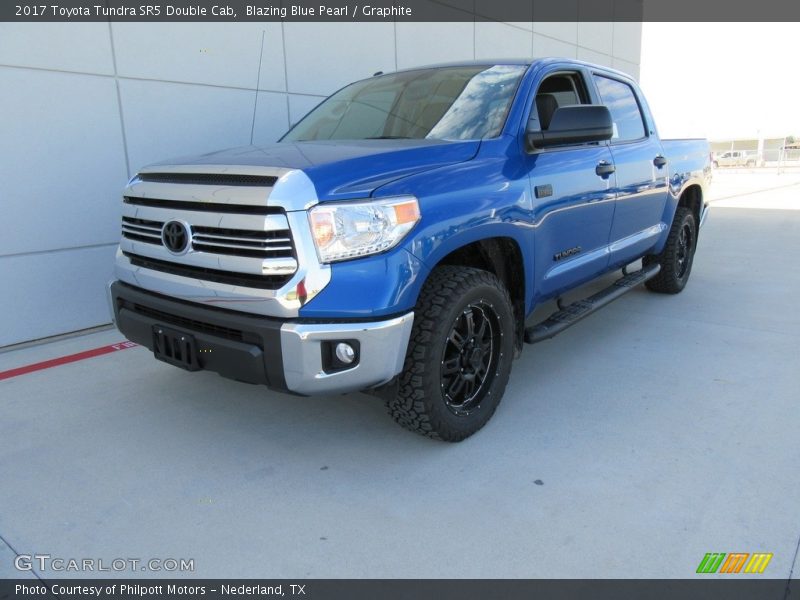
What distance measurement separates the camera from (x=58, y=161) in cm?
466

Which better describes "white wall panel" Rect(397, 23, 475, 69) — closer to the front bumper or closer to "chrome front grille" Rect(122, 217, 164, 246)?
"chrome front grille" Rect(122, 217, 164, 246)

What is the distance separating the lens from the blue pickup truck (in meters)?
2.38

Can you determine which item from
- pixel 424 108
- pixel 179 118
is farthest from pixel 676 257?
pixel 179 118

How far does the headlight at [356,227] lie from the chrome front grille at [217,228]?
0.13 m

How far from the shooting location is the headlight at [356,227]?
2363 millimetres

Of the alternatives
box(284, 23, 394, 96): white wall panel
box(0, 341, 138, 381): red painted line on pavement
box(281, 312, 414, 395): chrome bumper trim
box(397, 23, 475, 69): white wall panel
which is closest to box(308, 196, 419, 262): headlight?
box(281, 312, 414, 395): chrome bumper trim

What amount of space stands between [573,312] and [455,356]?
1.19 meters

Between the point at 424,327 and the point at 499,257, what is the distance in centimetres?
82

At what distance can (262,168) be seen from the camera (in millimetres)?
2488

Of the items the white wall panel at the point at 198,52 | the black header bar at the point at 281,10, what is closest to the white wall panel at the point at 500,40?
the black header bar at the point at 281,10
